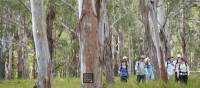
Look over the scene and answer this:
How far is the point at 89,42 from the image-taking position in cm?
759

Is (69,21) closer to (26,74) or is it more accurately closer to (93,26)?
(26,74)

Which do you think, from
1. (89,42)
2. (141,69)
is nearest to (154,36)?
(141,69)

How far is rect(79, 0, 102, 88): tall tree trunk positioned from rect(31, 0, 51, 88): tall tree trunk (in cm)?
509

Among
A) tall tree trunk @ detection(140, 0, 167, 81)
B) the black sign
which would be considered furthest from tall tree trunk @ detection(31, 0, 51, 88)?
the black sign

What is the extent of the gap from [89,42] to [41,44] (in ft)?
17.5

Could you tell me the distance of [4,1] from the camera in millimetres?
23328

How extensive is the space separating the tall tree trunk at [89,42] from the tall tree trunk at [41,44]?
16.7ft


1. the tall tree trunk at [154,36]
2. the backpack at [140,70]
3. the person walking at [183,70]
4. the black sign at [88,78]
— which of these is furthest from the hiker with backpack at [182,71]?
the black sign at [88,78]

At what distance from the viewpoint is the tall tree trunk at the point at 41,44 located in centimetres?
1255

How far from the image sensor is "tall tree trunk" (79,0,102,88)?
751 cm

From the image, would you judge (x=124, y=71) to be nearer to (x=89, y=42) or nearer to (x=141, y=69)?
(x=141, y=69)

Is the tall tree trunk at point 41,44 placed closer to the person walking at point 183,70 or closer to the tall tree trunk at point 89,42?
the person walking at point 183,70

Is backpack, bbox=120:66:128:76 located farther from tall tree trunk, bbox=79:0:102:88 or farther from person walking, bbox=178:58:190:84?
tall tree trunk, bbox=79:0:102:88

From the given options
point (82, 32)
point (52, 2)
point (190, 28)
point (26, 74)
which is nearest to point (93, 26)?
point (82, 32)
